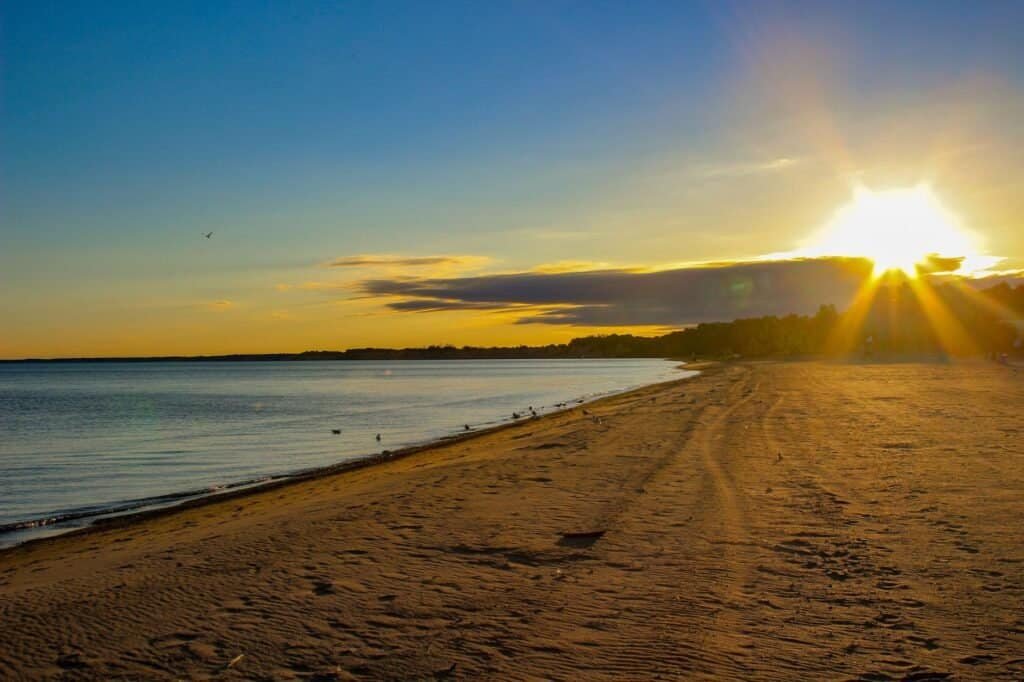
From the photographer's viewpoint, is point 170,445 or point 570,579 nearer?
point 570,579

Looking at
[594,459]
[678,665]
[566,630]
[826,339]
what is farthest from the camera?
[826,339]

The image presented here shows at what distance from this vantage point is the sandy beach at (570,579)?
6.01 m

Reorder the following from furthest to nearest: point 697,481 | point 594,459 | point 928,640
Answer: point 594,459 < point 697,481 < point 928,640

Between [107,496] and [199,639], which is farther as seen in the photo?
[107,496]

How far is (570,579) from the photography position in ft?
26.6

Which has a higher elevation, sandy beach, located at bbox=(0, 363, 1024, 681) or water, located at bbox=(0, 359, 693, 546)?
sandy beach, located at bbox=(0, 363, 1024, 681)

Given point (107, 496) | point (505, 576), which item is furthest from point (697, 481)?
point (107, 496)

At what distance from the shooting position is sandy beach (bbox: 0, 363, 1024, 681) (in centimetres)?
601

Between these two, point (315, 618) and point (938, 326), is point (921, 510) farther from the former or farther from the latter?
point (938, 326)

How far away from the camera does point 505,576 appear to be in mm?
8328

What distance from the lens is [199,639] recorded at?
21.9 ft

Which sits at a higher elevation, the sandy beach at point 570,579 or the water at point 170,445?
the sandy beach at point 570,579

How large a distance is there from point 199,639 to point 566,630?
3287mm

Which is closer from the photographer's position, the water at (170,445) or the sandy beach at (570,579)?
the sandy beach at (570,579)
